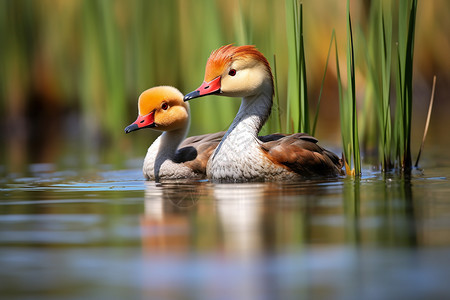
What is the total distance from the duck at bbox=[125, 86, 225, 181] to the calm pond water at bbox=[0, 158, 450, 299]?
1.35 m

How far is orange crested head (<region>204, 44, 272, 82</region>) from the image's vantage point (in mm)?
6387

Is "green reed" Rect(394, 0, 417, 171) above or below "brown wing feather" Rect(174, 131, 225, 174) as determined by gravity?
above

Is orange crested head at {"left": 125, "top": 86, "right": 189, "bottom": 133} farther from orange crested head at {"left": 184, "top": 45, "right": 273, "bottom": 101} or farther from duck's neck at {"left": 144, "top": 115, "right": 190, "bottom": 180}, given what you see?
orange crested head at {"left": 184, "top": 45, "right": 273, "bottom": 101}

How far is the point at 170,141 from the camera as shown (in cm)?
740

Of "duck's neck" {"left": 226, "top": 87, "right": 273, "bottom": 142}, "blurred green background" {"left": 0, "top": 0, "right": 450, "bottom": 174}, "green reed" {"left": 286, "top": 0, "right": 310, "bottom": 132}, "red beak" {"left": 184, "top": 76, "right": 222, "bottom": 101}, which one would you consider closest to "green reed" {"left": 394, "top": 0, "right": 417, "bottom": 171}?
"green reed" {"left": 286, "top": 0, "right": 310, "bottom": 132}

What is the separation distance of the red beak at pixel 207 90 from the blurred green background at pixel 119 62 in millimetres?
2051

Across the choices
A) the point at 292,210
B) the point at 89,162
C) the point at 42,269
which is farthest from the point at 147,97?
the point at 42,269

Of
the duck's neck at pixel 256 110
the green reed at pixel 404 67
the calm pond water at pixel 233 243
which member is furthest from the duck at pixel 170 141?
the green reed at pixel 404 67

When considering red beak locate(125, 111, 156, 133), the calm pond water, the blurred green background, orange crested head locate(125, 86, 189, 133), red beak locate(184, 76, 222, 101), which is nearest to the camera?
the calm pond water

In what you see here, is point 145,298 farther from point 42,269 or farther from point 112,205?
point 112,205

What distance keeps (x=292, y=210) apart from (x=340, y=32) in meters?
8.21

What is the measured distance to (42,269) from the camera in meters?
3.06

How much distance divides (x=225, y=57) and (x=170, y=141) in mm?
1298

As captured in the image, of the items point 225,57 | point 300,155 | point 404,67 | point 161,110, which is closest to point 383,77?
point 404,67
